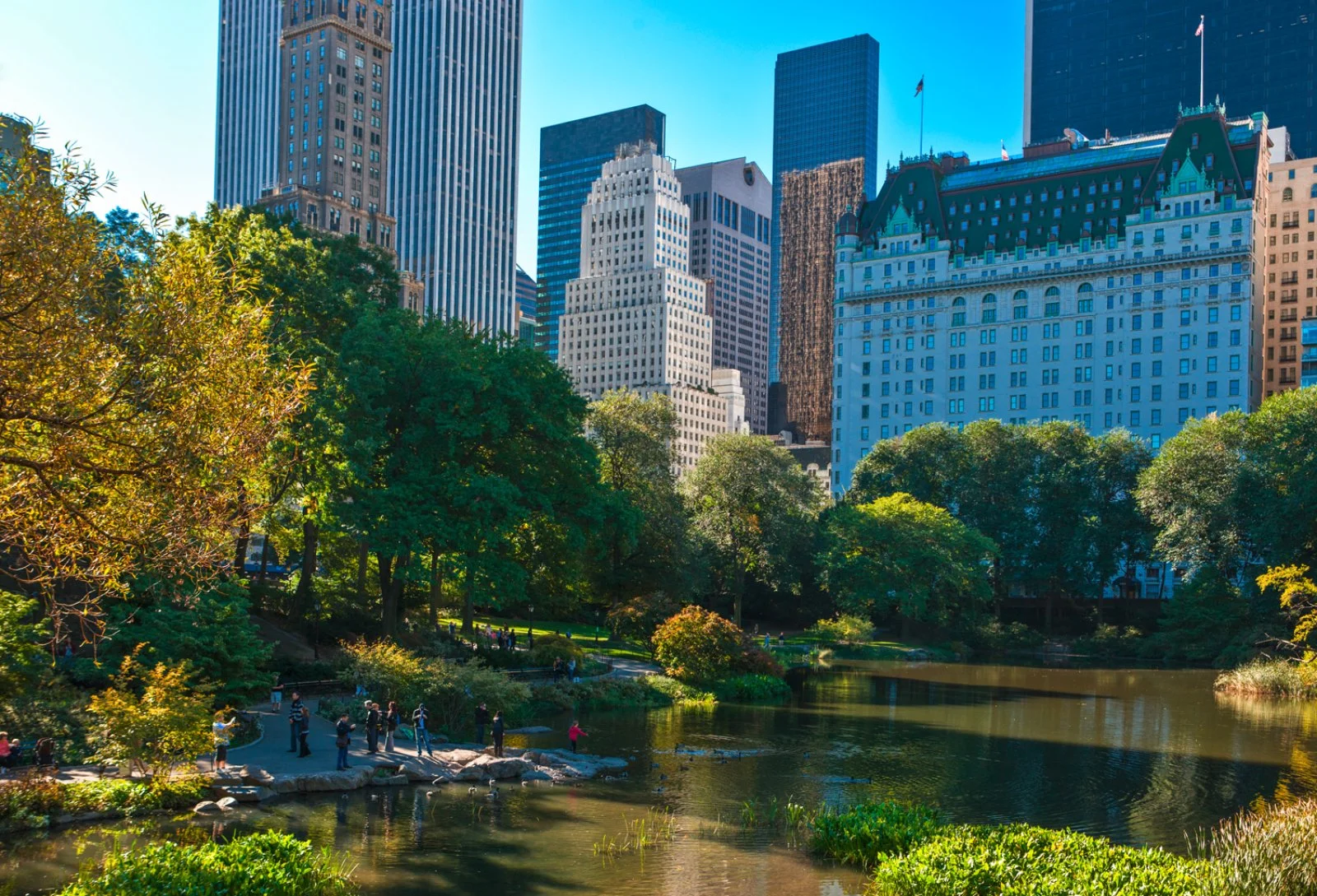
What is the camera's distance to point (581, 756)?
42406 mm

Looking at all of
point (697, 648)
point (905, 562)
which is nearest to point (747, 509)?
point (905, 562)

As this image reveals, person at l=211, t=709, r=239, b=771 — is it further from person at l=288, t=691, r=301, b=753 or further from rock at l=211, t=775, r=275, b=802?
person at l=288, t=691, r=301, b=753

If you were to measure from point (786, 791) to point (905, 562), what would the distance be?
59399 mm

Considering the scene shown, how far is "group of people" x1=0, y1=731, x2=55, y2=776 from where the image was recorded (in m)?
32.5

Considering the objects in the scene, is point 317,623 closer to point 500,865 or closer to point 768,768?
point 768,768

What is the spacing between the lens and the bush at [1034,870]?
950 inches

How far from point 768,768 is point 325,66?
148 metres

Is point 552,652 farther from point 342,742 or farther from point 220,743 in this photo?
point 220,743

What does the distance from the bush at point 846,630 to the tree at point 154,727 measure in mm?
66878

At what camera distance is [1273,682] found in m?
65.6

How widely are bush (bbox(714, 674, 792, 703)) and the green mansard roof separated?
10761 centimetres

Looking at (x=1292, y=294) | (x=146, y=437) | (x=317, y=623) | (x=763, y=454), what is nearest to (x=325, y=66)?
(x=763, y=454)

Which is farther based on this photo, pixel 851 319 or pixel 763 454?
pixel 851 319

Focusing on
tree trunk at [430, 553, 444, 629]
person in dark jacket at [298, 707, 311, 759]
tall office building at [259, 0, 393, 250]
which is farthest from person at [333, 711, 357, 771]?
tall office building at [259, 0, 393, 250]
